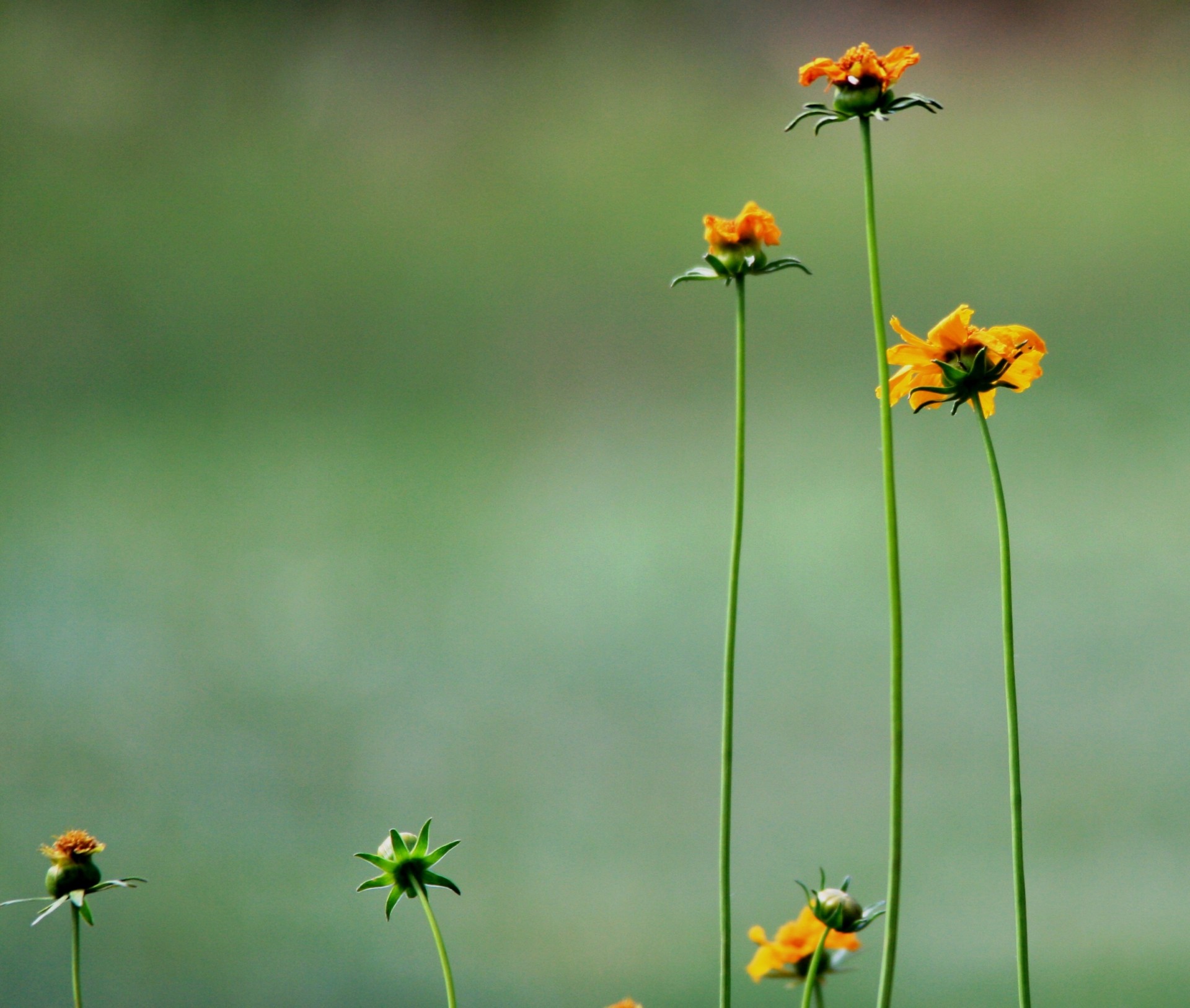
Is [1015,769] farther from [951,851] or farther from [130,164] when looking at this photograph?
[130,164]

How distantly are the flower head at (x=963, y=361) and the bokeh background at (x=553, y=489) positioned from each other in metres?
0.84

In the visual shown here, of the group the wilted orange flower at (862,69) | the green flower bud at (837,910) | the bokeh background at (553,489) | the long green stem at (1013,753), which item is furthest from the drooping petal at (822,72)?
the bokeh background at (553,489)

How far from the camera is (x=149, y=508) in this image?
1262 millimetres

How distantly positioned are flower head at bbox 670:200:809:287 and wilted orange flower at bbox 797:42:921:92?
0.06m

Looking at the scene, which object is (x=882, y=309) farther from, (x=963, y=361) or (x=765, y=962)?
(x=765, y=962)

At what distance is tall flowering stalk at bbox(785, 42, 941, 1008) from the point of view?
1.10 ft

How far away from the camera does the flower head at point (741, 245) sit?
0.44 metres

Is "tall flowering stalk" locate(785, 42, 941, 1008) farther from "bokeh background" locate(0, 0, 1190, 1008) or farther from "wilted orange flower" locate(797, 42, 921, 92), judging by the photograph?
"bokeh background" locate(0, 0, 1190, 1008)

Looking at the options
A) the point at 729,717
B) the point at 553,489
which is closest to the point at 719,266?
the point at 729,717

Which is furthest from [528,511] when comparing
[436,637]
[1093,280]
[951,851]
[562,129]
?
[1093,280]

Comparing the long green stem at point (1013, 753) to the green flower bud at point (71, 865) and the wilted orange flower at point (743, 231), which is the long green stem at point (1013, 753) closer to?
the wilted orange flower at point (743, 231)

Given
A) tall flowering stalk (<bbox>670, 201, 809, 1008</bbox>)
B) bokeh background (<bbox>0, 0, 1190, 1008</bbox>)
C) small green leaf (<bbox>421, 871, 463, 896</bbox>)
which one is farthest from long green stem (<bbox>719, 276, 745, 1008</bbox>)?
bokeh background (<bbox>0, 0, 1190, 1008</bbox>)

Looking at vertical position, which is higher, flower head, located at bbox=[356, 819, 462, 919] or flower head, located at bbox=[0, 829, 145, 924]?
flower head, located at bbox=[0, 829, 145, 924]

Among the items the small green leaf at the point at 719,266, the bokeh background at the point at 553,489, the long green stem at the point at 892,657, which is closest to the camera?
the long green stem at the point at 892,657
